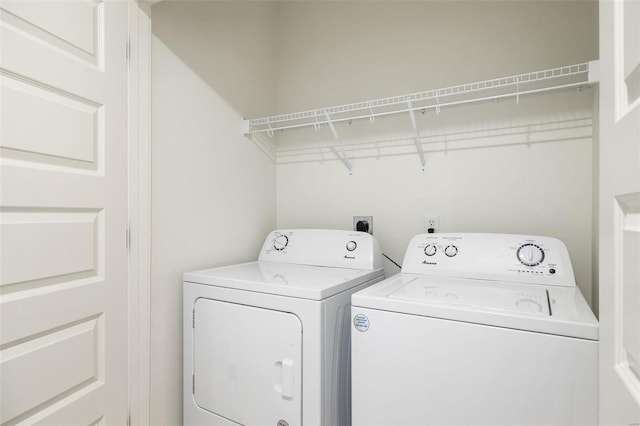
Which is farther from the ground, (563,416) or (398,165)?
(398,165)

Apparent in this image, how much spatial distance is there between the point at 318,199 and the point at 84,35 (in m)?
1.38

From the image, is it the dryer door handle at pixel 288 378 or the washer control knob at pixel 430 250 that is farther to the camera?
the washer control knob at pixel 430 250

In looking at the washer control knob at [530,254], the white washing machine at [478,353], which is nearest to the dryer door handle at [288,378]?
the white washing machine at [478,353]

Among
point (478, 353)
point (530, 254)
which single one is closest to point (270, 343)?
point (478, 353)

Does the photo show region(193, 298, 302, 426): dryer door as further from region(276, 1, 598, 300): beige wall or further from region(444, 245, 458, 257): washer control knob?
region(276, 1, 598, 300): beige wall

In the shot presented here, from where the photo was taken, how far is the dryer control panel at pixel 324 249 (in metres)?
1.72

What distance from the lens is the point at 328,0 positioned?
7.16 feet

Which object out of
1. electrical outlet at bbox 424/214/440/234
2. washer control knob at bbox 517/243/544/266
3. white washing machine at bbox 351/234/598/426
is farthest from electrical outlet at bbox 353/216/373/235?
washer control knob at bbox 517/243/544/266

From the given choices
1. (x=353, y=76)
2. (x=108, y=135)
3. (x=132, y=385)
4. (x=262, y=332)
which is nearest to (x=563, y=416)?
(x=262, y=332)

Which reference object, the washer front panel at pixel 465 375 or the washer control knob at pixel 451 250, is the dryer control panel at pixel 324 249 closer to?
the washer control knob at pixel 451 250

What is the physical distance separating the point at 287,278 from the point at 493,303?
2.56ft

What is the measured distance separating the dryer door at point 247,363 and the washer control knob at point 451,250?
73cm

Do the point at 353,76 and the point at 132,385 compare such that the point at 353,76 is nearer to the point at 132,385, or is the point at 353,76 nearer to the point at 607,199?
the point at 607,199

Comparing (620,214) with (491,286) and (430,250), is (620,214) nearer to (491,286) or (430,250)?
(491,286)
